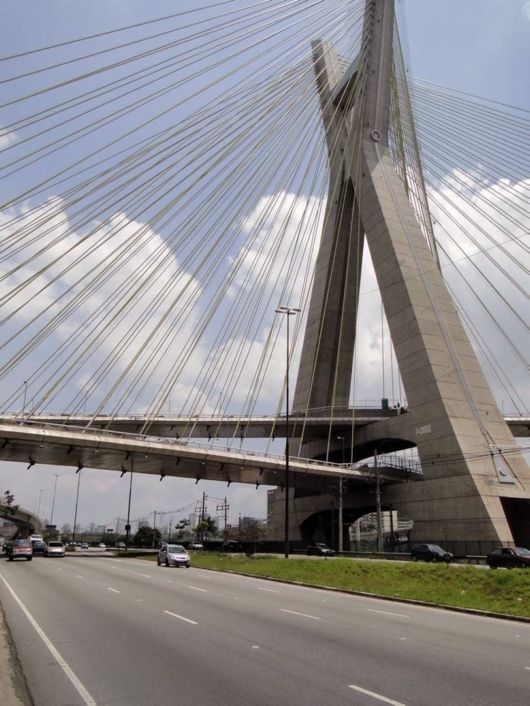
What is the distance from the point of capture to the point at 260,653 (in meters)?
9.02

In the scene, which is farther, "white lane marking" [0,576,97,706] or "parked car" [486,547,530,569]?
"parked car" [486,547,530,569]

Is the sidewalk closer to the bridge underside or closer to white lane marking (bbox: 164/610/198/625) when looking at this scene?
white lane marking (bbox: 164/610/198/625)

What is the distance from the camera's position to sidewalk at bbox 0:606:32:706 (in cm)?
668

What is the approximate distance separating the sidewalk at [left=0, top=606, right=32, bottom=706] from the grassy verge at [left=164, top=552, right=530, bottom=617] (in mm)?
11444

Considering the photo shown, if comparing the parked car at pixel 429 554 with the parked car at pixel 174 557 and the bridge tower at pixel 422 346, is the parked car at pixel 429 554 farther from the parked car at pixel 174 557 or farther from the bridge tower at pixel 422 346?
the parked car at pixel 174 557

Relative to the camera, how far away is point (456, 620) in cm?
1400

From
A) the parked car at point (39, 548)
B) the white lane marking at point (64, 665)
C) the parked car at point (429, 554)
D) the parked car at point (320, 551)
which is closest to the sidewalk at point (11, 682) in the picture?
the white lane marking at point (64, 665)

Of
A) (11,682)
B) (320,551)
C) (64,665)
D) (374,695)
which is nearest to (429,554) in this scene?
(320,551)

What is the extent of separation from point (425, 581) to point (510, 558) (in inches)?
434

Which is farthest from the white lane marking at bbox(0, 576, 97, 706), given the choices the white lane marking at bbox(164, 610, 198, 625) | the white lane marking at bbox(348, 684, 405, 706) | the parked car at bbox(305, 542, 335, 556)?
the parked car at bbox(305, 542, 335, 556)

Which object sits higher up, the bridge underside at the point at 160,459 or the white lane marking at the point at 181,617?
the bridge underside at the point at 160,459

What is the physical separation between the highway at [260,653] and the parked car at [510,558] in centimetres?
1553

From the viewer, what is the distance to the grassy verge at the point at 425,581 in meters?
16.6

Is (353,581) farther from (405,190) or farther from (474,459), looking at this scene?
(405,190)
